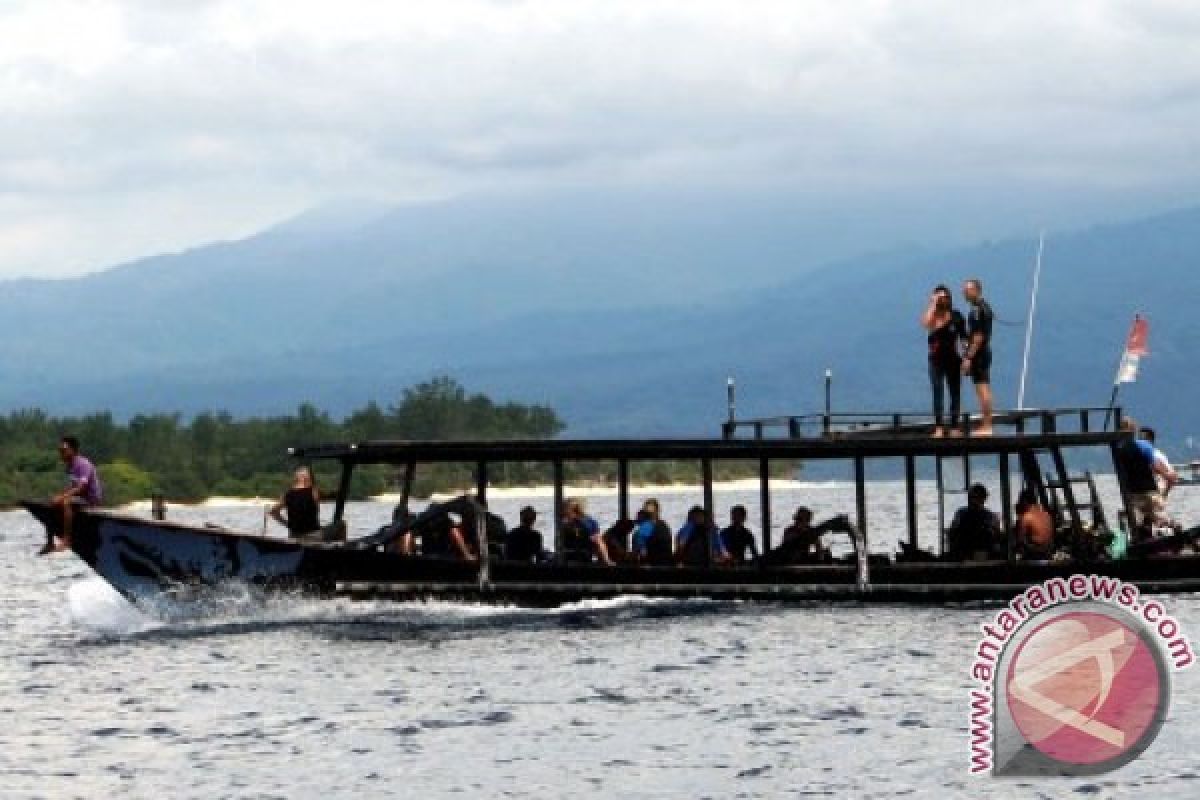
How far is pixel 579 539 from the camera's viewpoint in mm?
36438

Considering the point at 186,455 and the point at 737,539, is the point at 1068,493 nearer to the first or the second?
the point at 737,539

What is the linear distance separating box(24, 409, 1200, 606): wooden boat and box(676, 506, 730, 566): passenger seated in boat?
0.23m

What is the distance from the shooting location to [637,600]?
36969 mm

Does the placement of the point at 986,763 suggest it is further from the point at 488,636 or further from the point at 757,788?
the point at 488,636

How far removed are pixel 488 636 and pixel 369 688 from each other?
4.24 meters

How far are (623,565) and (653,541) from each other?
1.95ft

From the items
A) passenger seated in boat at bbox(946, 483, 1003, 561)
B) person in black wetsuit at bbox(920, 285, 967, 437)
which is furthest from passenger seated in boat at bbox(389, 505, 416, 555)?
passenger seated in boat at bbox(946, 483, 1003, 561)

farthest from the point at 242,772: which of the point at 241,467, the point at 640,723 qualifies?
the point at 241,467

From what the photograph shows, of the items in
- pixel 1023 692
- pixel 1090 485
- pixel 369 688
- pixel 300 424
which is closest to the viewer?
pixel 1023 692

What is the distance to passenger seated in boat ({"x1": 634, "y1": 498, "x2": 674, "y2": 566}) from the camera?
119ft

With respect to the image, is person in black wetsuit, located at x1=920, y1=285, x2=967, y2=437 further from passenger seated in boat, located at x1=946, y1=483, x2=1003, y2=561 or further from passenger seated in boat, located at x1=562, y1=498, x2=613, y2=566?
passenger seated in boat, located at x1=562, y1=498, x2=613, y2=566

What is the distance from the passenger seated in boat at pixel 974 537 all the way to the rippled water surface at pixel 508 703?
0.82 m

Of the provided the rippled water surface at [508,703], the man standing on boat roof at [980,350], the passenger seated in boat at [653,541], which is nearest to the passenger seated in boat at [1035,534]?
the rippled water surface at [508,703]

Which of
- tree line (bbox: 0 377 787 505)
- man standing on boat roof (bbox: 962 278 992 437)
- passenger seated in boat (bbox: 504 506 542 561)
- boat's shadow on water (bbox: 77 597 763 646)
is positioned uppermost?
tree line (bbox: 0 377 787 505)
